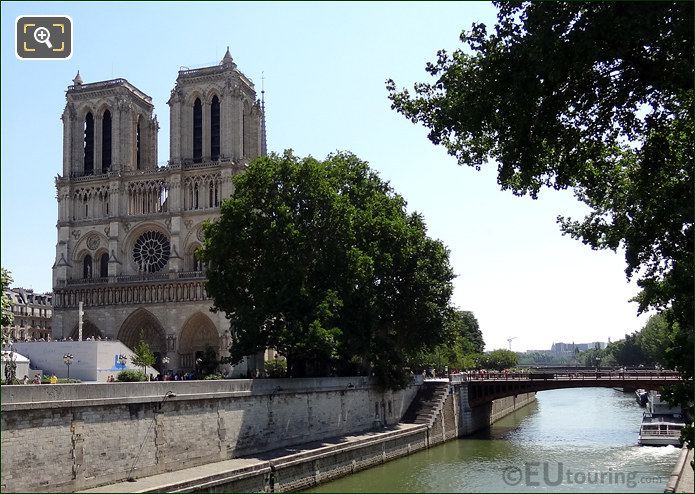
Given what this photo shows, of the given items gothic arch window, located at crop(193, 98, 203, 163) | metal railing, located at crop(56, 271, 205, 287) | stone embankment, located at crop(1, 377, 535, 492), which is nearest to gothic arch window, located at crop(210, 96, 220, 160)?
gothic arch window, located at crop(193, 98, 203, 163)

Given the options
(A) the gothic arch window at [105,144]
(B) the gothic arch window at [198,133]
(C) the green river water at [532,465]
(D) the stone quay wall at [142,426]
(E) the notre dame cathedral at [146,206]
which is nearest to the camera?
(D) the stone quay wall at [142,426]

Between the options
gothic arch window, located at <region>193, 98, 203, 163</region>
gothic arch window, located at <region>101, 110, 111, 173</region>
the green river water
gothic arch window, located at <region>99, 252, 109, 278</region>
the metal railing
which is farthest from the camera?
gothic arch window, located at <region>101, 110, 111, 173</region>

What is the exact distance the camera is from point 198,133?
249 feet

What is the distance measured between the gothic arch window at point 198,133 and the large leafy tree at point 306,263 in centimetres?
3168

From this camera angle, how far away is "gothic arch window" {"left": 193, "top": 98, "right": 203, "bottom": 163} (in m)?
75.4

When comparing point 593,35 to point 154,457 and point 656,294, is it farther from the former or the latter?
point 154,457

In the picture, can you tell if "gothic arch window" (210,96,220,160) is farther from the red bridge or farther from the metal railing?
the red bridge

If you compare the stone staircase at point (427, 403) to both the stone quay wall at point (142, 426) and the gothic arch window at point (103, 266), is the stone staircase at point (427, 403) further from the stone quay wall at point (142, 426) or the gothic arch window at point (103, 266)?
the gothic arch window at point (103, 266)

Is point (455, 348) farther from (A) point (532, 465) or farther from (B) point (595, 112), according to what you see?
(B) point (595, 112)

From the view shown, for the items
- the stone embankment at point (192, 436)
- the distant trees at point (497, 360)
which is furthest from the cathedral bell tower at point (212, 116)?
the distant trees at point (497, 360)

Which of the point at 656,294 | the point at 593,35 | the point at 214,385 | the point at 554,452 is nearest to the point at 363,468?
the point at 214,385

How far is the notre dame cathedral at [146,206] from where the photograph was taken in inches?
2862

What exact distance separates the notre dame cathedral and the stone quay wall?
1393 inches

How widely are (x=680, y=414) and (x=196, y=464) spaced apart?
34.3m
